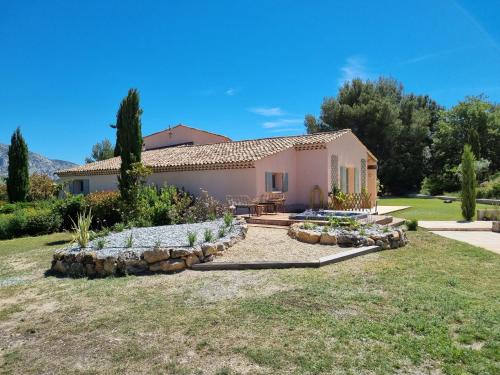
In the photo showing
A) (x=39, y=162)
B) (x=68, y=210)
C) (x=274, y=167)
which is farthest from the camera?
(x=39, y=162)

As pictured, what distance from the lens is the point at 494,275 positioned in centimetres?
831

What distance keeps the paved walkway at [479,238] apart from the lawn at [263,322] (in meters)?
2.99

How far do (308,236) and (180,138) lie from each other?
97.1ft

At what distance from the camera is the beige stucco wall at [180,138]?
38.0 m

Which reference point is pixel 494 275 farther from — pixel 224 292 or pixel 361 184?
pixel 361 184

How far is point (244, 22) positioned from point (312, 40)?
12.5 feet

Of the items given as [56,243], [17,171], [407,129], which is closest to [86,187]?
[17,171]

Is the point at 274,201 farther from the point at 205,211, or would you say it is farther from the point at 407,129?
the point at 407,129

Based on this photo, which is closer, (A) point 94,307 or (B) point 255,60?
A: (A) point 94,307

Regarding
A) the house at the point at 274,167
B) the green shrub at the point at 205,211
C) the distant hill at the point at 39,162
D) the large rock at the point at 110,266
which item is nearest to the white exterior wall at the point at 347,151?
the house at the point at 274,167

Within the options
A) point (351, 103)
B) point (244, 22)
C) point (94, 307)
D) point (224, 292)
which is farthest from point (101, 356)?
point (351, 103)

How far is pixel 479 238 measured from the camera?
13.4m

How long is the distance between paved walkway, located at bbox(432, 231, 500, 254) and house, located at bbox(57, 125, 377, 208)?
7.38 meters

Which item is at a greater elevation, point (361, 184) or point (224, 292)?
point (361, 184)
